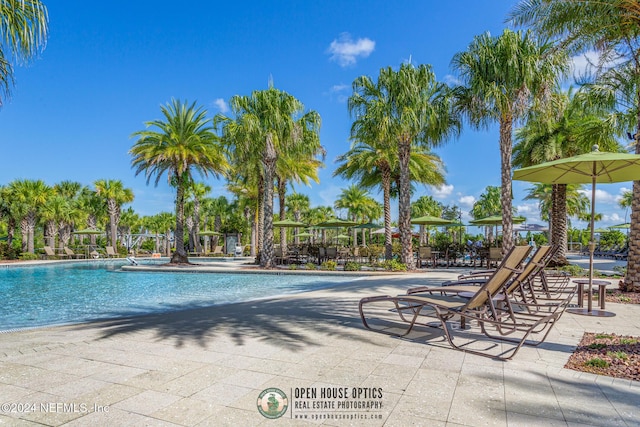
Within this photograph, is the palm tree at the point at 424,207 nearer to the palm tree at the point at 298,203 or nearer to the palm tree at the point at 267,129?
the palm tree at the point at 298,203

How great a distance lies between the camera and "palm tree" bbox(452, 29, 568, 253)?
41.1 feet

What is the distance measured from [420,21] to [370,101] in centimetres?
362

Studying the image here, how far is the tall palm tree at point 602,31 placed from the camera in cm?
845

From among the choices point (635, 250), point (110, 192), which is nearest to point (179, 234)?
point (110, 192)

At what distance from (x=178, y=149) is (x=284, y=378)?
1996 cm

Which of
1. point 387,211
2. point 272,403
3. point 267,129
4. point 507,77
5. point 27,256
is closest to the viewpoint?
point 272,403

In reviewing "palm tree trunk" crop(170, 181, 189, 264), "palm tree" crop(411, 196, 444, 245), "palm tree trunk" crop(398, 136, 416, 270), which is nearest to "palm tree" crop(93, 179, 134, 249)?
"palm tree trunk" crop(170, 181, 189, 264)

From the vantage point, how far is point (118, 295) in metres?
11.2

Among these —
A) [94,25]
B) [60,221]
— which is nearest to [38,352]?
[94,25]

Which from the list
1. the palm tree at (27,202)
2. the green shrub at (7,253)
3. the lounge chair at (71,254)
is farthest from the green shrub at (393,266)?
the palm tree at (27,202)

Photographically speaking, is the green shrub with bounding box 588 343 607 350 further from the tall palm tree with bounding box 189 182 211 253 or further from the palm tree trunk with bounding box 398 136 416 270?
the tall palm tree with bounding box 189 182 211 253

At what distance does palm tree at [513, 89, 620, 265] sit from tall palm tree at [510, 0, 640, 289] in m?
3.17

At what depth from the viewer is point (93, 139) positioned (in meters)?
33.5

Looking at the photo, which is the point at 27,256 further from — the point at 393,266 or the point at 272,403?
the point at 272,403
